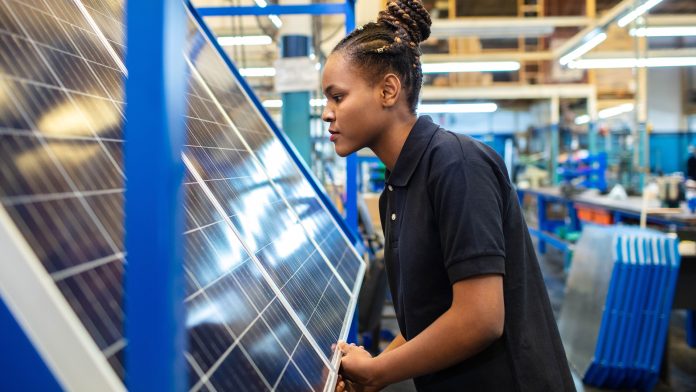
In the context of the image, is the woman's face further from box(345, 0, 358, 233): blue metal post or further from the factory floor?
the factory floor

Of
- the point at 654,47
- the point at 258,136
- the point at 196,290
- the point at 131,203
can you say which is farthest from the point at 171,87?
the point at 654,47

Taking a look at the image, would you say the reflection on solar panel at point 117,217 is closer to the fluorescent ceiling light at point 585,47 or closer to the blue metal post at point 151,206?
the blue metal post at point 151,206

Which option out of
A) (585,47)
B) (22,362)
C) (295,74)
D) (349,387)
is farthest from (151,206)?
(585,47)

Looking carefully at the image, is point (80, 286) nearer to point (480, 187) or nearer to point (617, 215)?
point (480, 187)

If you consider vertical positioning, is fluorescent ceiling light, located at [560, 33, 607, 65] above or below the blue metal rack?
below

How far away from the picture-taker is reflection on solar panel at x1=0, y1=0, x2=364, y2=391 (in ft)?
2.77

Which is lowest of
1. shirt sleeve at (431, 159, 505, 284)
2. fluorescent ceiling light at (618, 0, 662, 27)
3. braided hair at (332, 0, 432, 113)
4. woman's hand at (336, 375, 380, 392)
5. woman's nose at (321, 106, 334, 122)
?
woman's hand at (336, 375, 380, 392)

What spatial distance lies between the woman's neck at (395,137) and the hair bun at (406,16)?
9.4 inches

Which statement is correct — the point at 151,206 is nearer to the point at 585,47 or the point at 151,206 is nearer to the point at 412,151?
the point at 412,151

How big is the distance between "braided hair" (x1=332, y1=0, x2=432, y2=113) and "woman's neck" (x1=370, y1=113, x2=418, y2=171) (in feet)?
0.15

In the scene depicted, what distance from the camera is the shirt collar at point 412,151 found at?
1.56 meters

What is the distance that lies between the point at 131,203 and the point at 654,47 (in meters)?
24.2

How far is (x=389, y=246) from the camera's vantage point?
1.71 meters

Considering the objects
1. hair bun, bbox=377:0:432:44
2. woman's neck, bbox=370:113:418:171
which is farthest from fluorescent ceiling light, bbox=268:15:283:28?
woman's neck, bbox=370:113:418:171
